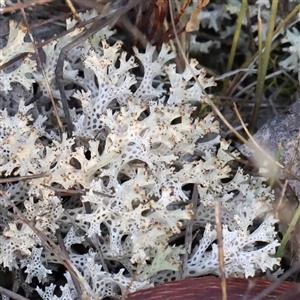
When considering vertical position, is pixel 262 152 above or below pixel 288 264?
above

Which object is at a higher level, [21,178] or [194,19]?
[194,19]

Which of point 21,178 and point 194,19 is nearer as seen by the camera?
point 21,178

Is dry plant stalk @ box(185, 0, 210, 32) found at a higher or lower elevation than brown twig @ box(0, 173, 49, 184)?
higher

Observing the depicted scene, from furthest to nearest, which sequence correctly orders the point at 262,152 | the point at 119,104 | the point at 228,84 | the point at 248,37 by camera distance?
the point at 248,37
the point at 228,84
the point at 119,104
the point at 262,152

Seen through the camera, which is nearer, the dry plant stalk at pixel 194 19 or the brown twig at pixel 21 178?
the brown twig at pixel 21 178

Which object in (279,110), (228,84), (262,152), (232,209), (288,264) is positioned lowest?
(288,264)

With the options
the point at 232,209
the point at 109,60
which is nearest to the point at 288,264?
the point at 232,209

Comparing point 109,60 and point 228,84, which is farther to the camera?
point 228,84

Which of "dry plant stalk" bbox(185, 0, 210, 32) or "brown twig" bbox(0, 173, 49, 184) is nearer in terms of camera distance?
"brown twig" bbox(0, 173, 49, 184)

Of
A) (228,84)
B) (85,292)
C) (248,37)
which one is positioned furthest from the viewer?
(248,37)

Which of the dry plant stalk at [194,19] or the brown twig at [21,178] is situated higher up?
the dry plant stalk at [194,19]

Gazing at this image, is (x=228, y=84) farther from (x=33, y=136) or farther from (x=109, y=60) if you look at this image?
(x=33, y=136)
